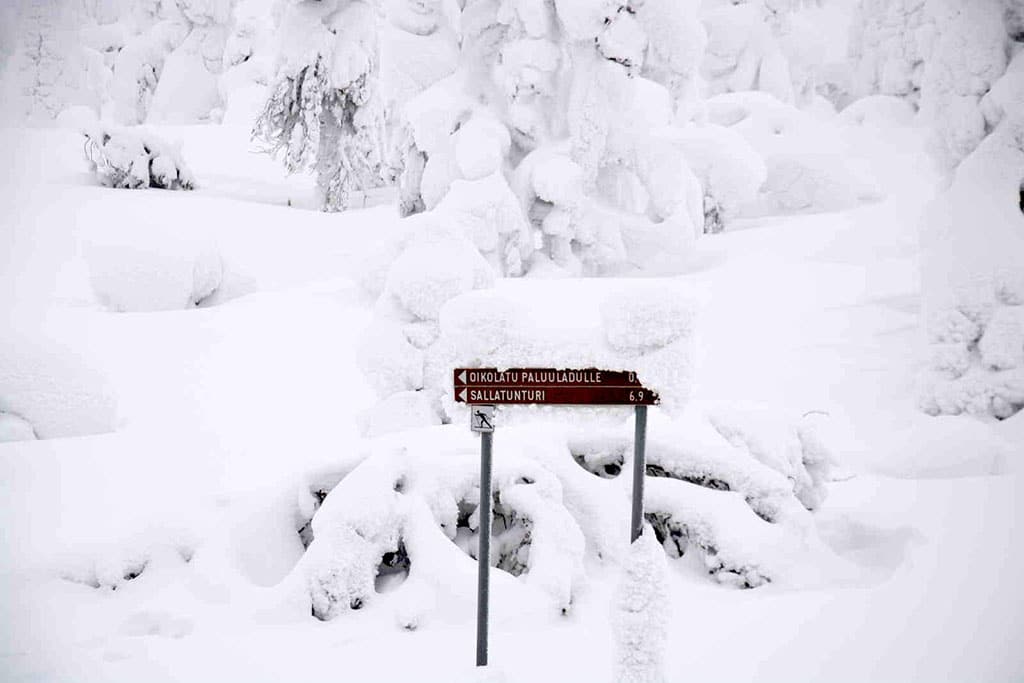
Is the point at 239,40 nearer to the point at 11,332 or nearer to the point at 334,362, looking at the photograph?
the point at 334,362

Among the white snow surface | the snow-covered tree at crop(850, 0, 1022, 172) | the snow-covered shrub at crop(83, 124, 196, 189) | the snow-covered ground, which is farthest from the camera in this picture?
the snow-covered shrub at crop(83, 124, 196, 189)

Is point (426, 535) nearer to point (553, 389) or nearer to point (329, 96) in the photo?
point (553, 389)

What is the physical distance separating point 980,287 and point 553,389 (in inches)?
211

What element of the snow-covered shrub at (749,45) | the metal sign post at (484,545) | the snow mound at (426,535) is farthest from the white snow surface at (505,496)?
the snow-covered shrub at (749,45)

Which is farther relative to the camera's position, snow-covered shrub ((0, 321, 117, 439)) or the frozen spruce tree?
the frozen spruce tree

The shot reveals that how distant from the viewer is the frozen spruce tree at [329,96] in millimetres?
14734

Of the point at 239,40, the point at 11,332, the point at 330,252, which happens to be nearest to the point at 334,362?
the point at 11,332

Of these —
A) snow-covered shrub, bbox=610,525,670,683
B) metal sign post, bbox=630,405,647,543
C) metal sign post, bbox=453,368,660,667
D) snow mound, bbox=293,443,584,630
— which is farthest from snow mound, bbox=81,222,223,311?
snow-covered shrub, bbox=610,525,670,683

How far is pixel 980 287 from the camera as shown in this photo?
6.67m

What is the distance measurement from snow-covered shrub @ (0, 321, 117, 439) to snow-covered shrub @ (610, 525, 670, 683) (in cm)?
459

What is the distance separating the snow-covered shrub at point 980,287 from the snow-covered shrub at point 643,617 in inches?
192

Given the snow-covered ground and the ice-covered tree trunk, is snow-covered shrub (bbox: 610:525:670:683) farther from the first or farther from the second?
the ice-covered tree trunk

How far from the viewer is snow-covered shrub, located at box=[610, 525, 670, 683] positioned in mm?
2992

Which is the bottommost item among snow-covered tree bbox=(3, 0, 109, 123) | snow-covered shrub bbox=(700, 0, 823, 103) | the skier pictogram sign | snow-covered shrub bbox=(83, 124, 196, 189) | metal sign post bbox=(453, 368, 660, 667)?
the skier pictogram sign
